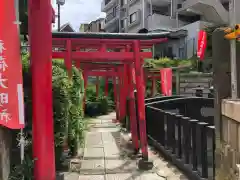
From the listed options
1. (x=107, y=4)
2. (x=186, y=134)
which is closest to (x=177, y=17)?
(x=107, y=4)

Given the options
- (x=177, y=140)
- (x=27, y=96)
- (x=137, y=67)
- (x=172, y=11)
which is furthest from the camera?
(x=172, y=11)

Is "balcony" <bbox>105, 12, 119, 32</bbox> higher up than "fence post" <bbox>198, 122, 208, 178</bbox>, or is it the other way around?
"balcony" <bbox>105, 12, 119, 32</bbox>

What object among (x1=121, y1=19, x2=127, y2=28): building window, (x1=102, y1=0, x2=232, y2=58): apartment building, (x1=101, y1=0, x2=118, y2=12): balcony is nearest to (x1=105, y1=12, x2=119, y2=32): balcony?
(x1=101, y1=0, x2=118, y2=12): balcony

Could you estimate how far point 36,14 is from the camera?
4.32m

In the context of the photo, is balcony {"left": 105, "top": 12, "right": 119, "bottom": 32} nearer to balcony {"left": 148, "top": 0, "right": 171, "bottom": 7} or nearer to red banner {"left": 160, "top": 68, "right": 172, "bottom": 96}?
balcony {"left": 148, "top": 0, "right": 171, "bottom": 7}

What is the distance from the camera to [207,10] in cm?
2902

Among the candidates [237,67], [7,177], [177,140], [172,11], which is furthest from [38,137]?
[172,11]

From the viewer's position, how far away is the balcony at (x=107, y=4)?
4938 centimetres

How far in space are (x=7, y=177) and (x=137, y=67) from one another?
4.18 m

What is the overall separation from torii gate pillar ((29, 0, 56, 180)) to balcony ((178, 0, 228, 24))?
2481 centimetres

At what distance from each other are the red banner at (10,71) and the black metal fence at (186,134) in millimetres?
2979

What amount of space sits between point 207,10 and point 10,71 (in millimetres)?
28025

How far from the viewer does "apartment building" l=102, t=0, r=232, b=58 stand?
27891 millimetres

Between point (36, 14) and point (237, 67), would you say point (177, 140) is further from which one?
point (36, 14)
